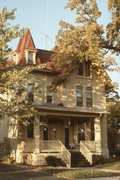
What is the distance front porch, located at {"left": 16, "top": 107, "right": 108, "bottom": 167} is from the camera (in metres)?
22.7

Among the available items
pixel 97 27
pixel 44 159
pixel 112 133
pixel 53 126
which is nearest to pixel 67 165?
pixel 44 159

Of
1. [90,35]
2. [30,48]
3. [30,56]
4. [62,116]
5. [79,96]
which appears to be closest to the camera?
[90,35]

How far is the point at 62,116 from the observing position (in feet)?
87.1

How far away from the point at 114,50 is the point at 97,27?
2.58m

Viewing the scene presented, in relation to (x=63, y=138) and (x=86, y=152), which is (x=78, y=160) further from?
(x=63, y=138)

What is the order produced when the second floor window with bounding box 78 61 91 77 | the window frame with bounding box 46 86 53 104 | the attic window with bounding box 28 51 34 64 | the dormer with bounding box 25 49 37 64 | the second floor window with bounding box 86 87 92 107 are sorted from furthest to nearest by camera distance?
the second floor window with bounding box 78 61 91 77 → the second floor window with bounding box 86 87 92 107 → the attic window with bounding box 28 51 34 64 → the dormer with bounding box 25 49 37 64 → the window frame with bounding box 46 86 53 104

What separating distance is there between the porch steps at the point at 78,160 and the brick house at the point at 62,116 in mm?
411

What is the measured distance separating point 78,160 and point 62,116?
16.2 feet

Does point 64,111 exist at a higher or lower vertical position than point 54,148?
higher

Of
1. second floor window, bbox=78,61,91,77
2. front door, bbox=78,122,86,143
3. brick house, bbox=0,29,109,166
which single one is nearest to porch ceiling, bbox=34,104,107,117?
brick house, bbox=0,29,109,166

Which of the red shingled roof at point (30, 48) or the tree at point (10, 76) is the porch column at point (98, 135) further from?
the tree at point (10, 76)

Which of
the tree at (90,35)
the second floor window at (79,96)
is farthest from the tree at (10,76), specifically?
the second floor window at (79,96)

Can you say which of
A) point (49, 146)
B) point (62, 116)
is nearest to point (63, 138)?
point (62, 116)

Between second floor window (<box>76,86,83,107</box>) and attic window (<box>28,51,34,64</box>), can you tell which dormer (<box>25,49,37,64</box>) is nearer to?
attic window (<box>28,51,34,64</box>)
